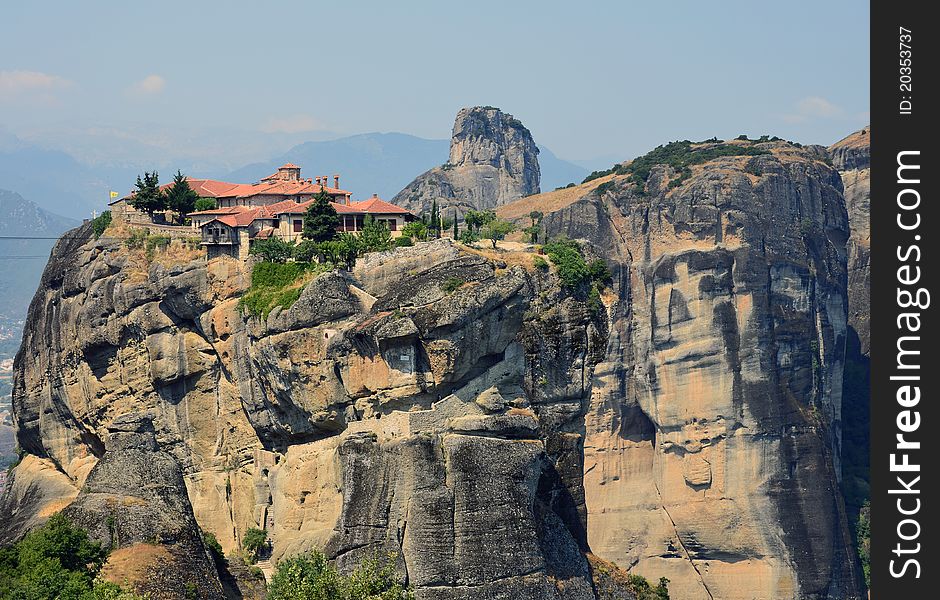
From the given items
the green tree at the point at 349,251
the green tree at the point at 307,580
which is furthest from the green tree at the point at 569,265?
the green tree at the point at 307,580

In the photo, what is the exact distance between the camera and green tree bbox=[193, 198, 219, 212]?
84.8m

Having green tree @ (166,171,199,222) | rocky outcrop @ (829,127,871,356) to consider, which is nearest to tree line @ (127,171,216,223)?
green tree @ (166,171,199,222)

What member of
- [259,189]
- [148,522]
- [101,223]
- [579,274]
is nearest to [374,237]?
[579,274]

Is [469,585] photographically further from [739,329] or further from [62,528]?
[739,329]

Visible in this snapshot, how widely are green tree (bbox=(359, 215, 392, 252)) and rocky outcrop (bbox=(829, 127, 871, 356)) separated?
70.5m

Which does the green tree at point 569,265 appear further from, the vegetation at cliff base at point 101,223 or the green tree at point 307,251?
the vegetation at cliff base at point 101,223

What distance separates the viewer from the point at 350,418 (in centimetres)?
6975

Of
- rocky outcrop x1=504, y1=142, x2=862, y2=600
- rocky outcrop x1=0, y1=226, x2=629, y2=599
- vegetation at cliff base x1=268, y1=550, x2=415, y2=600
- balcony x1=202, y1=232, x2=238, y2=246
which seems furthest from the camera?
rocky outcrop x1=504, y1=142, x2=862, y2=600

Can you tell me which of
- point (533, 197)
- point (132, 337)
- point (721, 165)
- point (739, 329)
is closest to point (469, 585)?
point (132, 337)

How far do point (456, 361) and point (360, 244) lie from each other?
26.6 ft

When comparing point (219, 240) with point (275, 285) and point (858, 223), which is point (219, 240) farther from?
point (858, 223)

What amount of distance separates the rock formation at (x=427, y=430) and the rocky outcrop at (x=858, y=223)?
22.7m

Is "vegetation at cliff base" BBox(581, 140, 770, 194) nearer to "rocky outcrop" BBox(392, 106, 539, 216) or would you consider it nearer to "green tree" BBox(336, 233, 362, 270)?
"rocky outcrop" BBox(392, 106, 539, 216)

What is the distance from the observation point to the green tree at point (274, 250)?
247 ft
